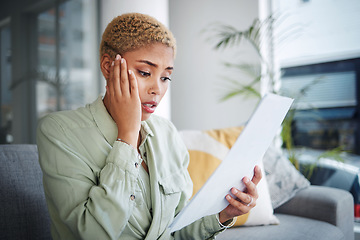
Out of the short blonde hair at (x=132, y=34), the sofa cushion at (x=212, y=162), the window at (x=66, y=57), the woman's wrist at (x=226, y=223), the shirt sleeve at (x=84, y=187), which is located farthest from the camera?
the window at (x=66, y=57)

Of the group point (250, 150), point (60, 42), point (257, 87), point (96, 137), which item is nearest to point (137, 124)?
point (96, 137)

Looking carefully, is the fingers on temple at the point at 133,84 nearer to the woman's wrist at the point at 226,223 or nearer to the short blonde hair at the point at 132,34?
the short blonde hair at the point at 132,34

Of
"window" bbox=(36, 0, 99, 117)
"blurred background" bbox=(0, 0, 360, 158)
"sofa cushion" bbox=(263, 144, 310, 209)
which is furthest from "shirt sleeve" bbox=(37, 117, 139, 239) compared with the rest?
"window" bbox=(36, 0, 99, 117)

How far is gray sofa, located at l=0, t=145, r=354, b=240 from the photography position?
1.08 m

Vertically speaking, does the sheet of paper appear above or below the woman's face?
below

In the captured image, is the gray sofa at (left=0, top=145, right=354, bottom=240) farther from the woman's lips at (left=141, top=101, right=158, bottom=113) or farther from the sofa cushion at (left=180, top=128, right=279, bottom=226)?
the woman's lips at (left=141, top=101, right=158, bottom=113)

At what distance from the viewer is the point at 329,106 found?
2.69 meters

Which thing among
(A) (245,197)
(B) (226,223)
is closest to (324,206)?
(B) (226,223)

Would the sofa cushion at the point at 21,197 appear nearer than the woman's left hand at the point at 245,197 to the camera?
No

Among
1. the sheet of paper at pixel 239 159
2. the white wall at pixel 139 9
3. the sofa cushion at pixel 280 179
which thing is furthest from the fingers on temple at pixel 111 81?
the white wall at pixel 139 9

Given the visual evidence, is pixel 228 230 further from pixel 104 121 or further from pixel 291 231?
pixel 104 121

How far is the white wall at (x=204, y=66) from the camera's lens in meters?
2.97

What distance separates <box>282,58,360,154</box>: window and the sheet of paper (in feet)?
6.16

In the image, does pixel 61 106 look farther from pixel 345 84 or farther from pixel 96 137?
pixel 345 84
